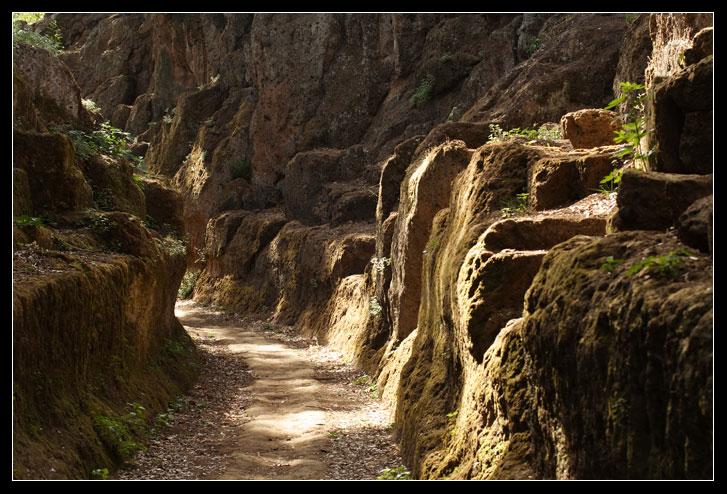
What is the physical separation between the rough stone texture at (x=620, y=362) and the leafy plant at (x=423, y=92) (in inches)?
858

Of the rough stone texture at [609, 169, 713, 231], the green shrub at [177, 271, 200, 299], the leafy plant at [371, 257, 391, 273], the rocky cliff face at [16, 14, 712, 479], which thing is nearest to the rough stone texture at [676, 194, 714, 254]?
the rocky cliff face at [16, 14, 712, 479]

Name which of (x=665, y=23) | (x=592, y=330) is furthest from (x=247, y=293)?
(x=592, y=330)

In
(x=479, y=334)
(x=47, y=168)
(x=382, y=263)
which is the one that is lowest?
(x=479, y=334)

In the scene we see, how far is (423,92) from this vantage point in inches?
1070

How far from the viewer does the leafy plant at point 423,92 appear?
27.1 m

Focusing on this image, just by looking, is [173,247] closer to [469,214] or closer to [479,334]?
[469,214]

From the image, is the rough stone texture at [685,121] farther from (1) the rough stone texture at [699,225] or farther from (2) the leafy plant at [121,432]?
(2) the leafy plant at [121,432]

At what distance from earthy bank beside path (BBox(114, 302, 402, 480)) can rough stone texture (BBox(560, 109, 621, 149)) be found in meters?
5.81

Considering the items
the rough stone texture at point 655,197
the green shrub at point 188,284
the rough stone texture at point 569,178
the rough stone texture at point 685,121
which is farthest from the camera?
the green shrub at point 188,284

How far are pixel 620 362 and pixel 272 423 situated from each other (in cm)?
875

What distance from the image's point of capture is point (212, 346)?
19.7 m

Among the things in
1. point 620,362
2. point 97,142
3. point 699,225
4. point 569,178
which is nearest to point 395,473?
point 569,178

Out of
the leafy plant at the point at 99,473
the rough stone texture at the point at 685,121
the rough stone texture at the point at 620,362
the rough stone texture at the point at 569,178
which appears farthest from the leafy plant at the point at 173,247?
the rough stone texture at the point at 685,121

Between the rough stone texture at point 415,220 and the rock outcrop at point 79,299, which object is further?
the rough stone texture at point 415,220
